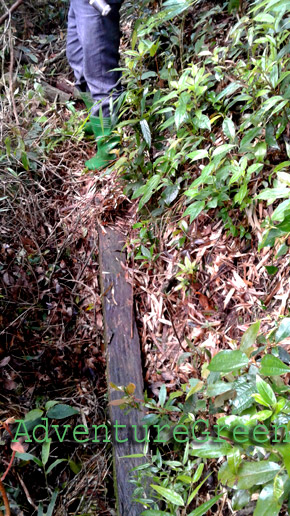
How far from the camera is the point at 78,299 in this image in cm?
249

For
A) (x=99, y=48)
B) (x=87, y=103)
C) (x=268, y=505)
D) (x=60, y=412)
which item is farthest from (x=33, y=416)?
(x=87, y=103)

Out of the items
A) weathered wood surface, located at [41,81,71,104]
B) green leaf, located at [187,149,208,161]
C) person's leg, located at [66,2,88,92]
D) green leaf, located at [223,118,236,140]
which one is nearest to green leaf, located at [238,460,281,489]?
green leaf, located at [187,149,208,161]

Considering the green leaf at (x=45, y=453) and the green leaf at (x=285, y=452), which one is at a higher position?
the green leaf at (x=285, y=452)

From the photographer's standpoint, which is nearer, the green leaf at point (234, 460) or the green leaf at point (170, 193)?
the green leaf at point (234, 460)

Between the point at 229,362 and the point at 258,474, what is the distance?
0.28m

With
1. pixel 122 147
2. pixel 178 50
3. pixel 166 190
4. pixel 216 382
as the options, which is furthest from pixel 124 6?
pixel 216 382

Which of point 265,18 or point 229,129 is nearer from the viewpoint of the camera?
point 265,18

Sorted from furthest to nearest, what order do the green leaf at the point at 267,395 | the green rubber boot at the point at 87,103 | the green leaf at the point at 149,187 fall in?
the green rubber boot at the point at 87,103, the green leaf at the point at 149,187, the green leaf at the point at 267,395

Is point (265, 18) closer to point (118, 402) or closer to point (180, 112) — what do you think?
point (180, 112)

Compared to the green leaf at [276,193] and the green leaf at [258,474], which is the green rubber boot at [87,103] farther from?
the green leaf at [258,474]

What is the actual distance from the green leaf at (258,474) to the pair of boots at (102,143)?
2025mm

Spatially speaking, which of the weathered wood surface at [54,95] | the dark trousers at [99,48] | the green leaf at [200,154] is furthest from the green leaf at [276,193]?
the weathered wood surface at [54,95]

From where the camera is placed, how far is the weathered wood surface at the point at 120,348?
1716 mm

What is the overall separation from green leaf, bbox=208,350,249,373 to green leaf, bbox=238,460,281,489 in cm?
24
